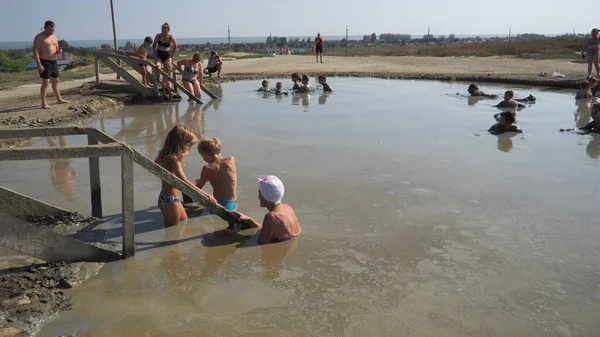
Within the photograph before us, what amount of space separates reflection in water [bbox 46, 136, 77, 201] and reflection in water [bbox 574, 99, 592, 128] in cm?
977

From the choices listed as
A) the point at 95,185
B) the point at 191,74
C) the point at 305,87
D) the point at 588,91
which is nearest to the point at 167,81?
the point at 191,74

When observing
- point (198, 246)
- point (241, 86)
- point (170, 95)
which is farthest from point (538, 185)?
point (241, 86)

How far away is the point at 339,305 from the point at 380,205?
2.29 metres

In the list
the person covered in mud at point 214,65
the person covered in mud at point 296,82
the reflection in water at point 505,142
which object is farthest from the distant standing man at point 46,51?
the person covered in mud at point 214,65

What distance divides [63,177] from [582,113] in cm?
1148

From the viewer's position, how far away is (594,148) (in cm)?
913

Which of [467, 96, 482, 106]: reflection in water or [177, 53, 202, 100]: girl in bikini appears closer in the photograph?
[467, 96, 482, 106]: reflection in water

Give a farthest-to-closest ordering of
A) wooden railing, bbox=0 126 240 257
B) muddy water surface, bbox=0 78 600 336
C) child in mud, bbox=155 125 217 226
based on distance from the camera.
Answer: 1. child in mud, bbox=155 125 217 226
2. wooden railing, bbox=0 126 240 257
3. muddy water surface, bbox=0 78 600 336

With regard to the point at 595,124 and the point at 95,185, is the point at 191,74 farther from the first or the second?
the point at 595,124

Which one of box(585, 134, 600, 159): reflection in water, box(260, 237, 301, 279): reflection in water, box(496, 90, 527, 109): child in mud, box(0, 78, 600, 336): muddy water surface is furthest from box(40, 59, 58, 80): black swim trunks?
box(496, 90, 527, 109): child in mud

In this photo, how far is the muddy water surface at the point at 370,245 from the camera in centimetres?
379

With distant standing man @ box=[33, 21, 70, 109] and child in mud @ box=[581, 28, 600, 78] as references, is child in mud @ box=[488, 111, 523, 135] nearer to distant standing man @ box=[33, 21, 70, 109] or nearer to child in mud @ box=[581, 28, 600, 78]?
child in mud @ box=[581, 28, 600, 78]

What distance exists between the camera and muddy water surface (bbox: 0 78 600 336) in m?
3.79

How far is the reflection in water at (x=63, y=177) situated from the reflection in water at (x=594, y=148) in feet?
25.3
